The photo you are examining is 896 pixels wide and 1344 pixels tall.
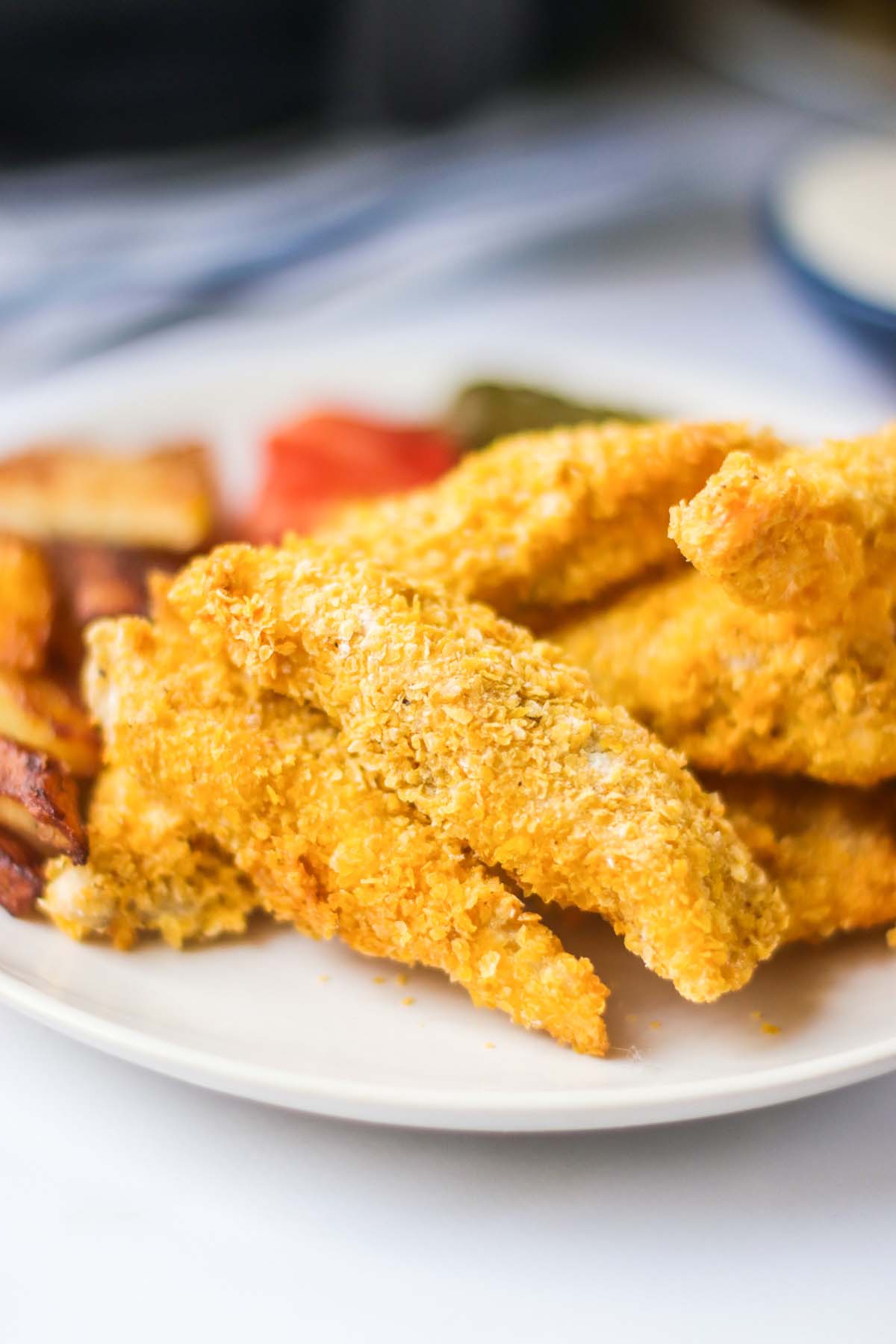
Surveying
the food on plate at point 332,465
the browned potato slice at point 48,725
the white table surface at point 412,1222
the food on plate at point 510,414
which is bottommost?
the white table surface at point 412,1222

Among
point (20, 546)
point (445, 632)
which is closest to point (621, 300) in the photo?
point (20, 546)

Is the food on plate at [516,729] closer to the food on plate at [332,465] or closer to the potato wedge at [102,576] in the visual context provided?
the potato wedge at [102,576]

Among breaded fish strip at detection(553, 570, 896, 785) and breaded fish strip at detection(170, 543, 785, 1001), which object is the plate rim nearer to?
breaded fish strip at detection(170, 543, 785, 1001)

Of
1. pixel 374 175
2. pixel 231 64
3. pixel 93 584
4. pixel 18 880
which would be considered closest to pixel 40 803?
pixel 18 880

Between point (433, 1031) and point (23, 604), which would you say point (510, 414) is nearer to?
point (23, 604)

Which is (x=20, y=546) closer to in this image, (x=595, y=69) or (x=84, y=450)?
(x=84, y=450)

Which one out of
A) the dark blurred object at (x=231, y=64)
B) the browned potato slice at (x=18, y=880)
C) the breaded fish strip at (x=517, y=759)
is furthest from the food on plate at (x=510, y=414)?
the dark blurred object at (x=231, y=64)

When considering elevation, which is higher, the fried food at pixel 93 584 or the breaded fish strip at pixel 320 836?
the breaded fish strip at pixel 320 836
